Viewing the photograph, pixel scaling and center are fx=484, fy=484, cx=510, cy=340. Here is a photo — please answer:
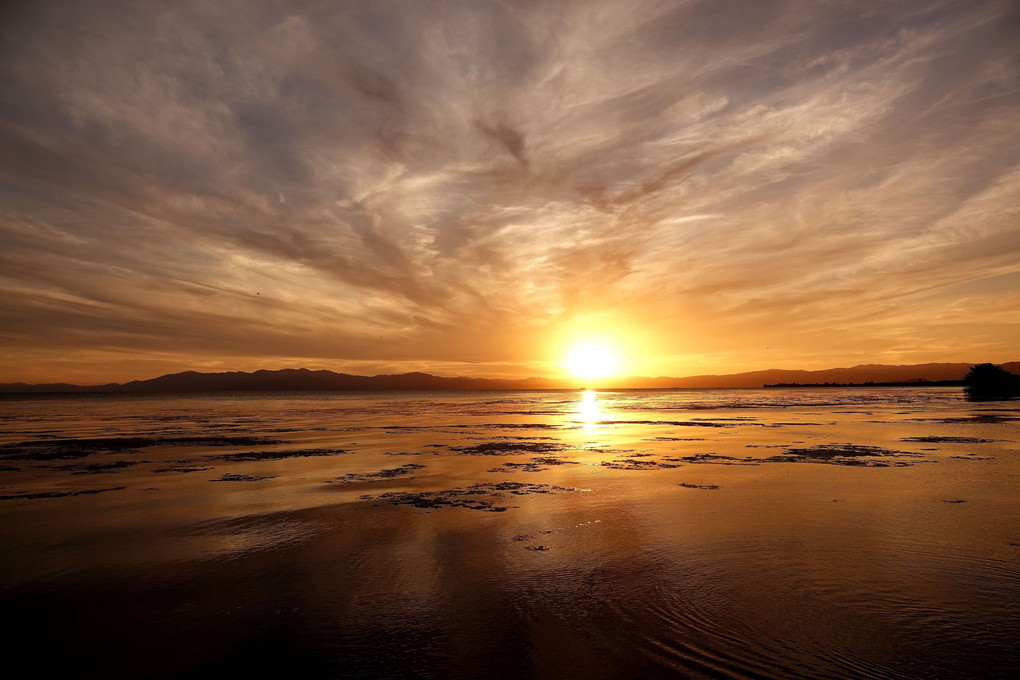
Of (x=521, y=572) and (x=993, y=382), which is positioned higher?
(x=993, y=382)

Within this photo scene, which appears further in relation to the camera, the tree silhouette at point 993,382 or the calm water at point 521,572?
the tree silhouette at point 993,382

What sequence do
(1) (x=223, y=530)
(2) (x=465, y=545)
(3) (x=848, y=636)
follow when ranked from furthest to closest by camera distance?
1. (1) (x=223, y=530)
2. (2) (x=465, y=545)
3. (3) (x=848, y=636)

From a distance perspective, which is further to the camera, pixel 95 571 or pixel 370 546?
pixel 370 546

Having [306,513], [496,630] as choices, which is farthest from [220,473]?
[496,630]

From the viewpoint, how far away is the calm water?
562 cm

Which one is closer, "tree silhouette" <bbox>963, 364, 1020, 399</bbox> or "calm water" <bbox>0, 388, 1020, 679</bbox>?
"calm water" <bbox>0, 388, 1020, 679</bbox>

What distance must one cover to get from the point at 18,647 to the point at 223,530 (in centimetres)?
493

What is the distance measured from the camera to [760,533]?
996cm

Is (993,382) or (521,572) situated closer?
(521,572)

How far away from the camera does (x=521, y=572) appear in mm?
8156

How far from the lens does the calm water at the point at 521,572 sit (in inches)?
221

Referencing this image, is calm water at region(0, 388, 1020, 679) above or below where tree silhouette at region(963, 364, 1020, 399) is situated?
below

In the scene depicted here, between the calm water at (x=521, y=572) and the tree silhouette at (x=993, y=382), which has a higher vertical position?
the tree silhouette at (x=993, y=382)

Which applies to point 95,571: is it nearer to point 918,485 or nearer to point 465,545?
point 465,545
